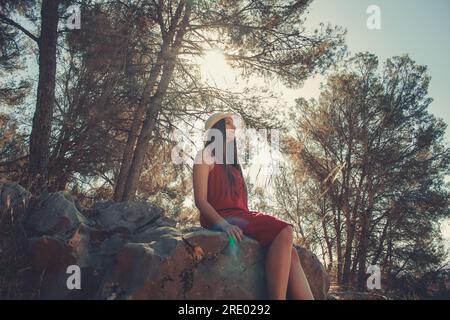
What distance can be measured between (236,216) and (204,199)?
308 mm

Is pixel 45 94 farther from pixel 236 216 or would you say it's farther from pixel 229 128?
pixel 236 216

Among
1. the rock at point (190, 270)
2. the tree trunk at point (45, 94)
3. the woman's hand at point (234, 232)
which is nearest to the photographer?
the rock at point (190, 270)

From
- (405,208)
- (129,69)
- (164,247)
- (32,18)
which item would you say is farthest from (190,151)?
(405,208)

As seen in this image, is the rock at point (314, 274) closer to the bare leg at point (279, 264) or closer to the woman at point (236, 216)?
the woman at point (236, 216)

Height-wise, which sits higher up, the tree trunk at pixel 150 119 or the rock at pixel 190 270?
the tree trunk at pixel 150 119

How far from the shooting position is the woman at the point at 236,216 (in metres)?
2.77

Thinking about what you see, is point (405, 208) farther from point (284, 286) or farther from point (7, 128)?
point (7, 128)

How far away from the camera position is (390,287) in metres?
10.9

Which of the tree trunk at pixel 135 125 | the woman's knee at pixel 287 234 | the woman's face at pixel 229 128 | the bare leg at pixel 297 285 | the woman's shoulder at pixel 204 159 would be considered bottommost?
the bare leg at pixel 297 285

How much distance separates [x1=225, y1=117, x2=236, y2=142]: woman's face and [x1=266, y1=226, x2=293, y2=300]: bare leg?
1.06 meters

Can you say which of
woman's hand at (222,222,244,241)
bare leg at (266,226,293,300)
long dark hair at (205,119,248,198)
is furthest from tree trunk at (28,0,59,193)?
bare leg at (266,226,293,300)

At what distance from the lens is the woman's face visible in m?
3.46

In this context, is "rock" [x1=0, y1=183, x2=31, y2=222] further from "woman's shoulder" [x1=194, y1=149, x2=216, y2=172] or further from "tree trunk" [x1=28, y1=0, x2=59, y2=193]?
"tree trunk" [x1=28, y1=0, x2=59, y2=193]

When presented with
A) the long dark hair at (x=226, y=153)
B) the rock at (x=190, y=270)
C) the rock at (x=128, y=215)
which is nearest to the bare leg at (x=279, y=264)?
the rock at (x=190, y=270)
